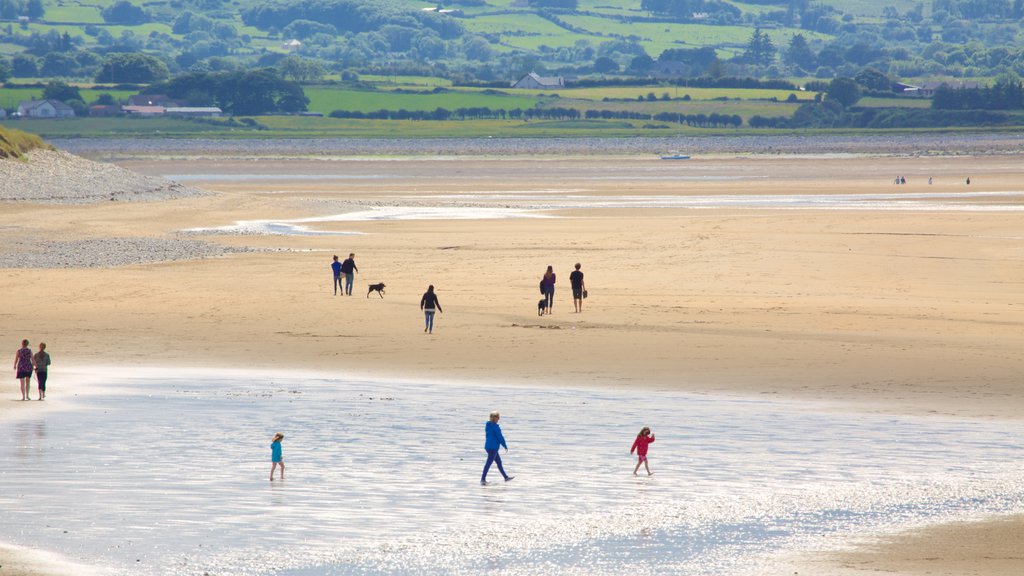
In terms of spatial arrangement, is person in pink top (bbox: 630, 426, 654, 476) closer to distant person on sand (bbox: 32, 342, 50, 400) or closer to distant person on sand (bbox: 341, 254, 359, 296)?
distant person on sand (bbox: 32, 342, 50, 400)

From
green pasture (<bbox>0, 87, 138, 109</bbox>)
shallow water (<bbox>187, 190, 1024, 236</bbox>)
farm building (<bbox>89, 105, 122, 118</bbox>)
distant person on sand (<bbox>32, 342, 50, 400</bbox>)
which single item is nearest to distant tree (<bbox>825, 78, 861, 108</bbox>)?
farm building (<bbox>89, 105, 122, 118</bbox>)

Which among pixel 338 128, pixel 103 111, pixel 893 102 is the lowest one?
pixel 338 128

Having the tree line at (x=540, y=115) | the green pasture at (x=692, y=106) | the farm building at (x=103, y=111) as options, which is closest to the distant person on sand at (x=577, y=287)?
the tree line at (x=540, y=115)

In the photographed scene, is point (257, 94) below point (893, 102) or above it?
below

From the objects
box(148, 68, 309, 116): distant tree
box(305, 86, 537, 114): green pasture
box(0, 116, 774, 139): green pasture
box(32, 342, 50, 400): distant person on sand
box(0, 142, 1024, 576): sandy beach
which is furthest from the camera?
box(148, 68, 309, 116): distant tree

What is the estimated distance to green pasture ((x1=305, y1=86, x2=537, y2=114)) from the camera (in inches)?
7160

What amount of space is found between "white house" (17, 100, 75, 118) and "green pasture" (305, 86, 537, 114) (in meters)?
30.4

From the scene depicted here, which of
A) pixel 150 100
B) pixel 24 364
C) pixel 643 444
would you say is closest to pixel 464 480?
pixel 643 444

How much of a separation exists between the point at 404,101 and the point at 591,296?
154m

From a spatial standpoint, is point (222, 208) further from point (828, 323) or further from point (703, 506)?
point (703, 506)

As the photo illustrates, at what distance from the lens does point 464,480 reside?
1788 cm

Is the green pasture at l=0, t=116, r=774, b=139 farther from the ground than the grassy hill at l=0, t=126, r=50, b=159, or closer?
farther from the ground

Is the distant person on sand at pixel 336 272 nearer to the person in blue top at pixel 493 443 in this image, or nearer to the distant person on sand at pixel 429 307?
the distant person on sand at pixel 429 307

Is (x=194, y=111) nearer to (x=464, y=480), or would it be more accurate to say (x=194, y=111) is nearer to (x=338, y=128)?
(x=338, y=128)
